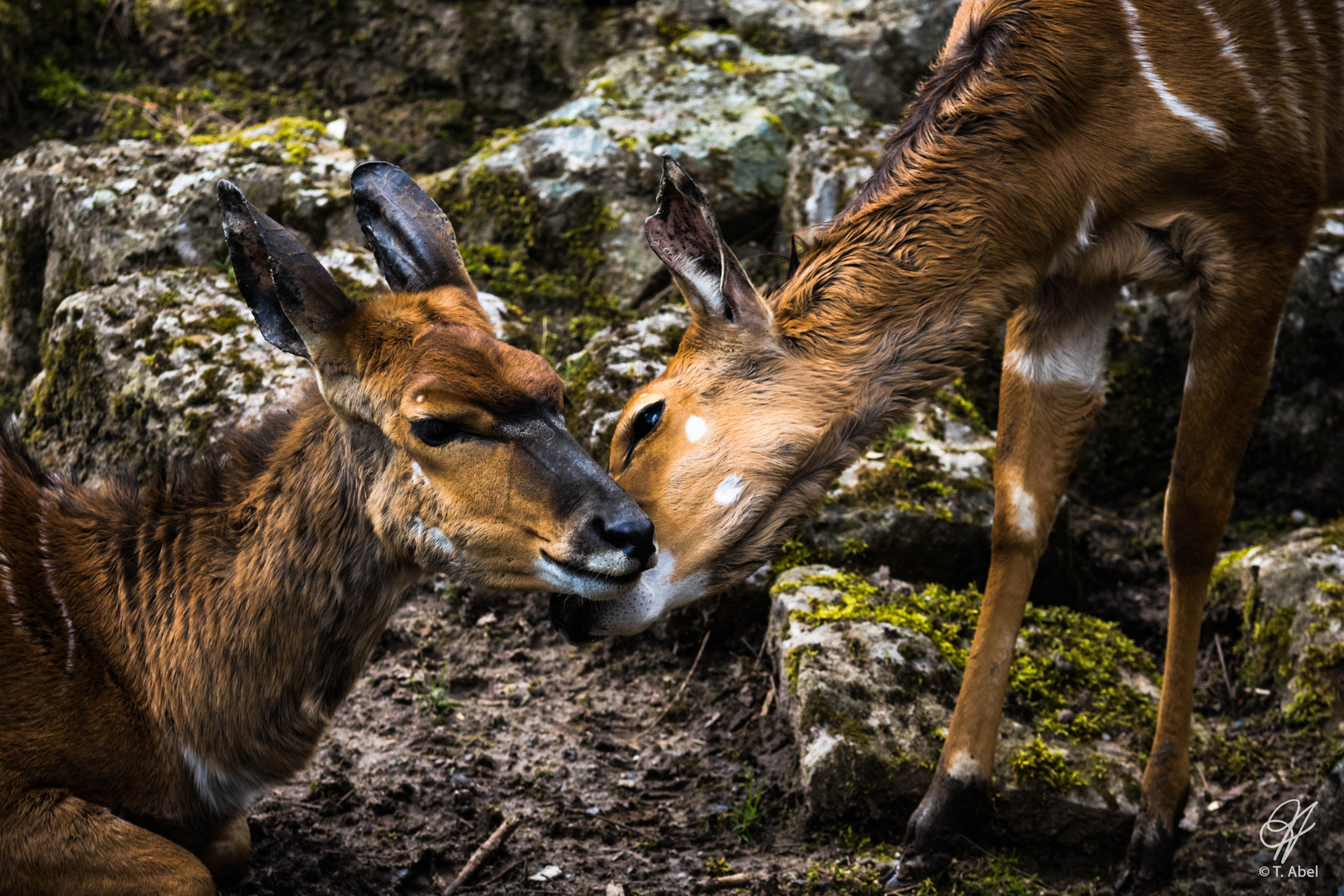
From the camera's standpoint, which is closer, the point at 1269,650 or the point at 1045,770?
the point at 1045,770

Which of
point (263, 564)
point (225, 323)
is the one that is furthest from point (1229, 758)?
point (225, 323)

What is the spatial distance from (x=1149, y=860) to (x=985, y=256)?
243 cm

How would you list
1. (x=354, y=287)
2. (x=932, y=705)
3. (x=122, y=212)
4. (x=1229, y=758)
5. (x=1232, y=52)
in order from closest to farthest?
(x=1232, y=52) < (x=932, y=705) < (x=1229, y=758) < (x=354, y=287) < (x=122, y=212)

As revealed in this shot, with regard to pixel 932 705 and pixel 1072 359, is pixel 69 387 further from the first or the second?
pixel 1072 359

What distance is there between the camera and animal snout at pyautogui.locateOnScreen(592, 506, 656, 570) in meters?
3.35

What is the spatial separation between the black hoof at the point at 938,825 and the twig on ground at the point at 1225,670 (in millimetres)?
1807

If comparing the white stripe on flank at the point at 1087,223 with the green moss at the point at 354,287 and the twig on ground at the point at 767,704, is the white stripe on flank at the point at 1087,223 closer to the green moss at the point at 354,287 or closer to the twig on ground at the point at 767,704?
the twig on ground at the point at 767,704

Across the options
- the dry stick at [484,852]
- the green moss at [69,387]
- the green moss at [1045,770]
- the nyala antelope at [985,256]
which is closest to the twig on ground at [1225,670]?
the nyala antelope at [985,256]


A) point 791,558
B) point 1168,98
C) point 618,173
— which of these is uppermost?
point 1168,98

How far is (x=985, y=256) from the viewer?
4039 millimetres

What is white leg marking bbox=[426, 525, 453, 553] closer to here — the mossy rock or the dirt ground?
the dirt ground

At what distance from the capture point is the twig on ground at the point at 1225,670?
17.9ft

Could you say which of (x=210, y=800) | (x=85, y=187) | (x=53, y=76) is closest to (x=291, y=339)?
(x=210, y=800)
